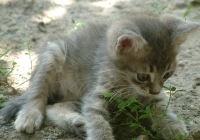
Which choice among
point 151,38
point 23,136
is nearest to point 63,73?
point 23,136

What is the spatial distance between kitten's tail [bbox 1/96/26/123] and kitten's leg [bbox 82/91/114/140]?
0.65 metres

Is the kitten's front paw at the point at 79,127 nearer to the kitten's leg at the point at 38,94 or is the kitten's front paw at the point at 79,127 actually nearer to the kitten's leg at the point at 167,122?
the kitten's leg at the point at 38,94

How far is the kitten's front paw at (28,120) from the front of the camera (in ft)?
9.79

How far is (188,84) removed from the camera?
384cm

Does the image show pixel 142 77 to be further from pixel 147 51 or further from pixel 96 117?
pixel 96 117

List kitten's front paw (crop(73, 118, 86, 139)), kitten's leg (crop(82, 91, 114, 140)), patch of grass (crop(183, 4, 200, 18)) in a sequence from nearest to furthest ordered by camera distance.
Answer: kitten's leg (crop(82, 91, 114, 140)), kitten's front paw (crop(73, 118, 86, 139)), patch of grass (crop(183, 4, 200, 18))

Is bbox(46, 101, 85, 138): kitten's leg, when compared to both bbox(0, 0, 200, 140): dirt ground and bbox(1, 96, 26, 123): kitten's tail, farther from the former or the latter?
bbox(1, 96, 26, 123): kitten's tail

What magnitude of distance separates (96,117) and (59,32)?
6.88ft

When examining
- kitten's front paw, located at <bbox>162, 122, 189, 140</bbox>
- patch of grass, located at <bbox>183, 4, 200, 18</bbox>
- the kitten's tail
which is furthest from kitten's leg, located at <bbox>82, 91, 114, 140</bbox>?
patch of grass, located at <bbox>183, 4, 200, 18</bbox>

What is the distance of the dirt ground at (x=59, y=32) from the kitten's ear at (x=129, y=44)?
77 cm

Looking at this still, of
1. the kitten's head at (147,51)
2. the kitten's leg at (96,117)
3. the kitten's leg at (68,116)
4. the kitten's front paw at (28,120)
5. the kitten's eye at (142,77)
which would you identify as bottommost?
the kitten's leg at (68,116)

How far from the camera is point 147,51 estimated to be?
2861mm

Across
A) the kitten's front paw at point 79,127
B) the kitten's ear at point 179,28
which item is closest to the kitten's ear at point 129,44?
the kitten's ear at point 179,28

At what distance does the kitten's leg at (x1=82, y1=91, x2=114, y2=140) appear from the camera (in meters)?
2.84
